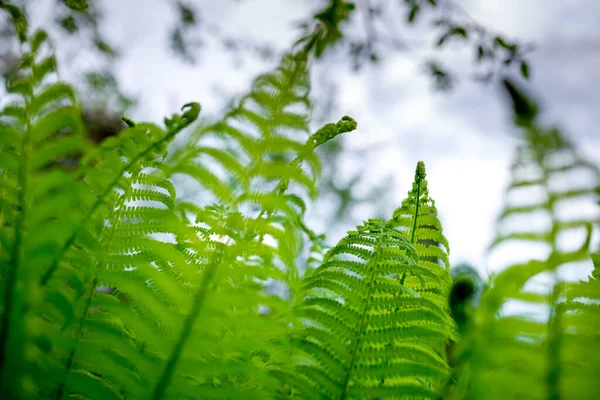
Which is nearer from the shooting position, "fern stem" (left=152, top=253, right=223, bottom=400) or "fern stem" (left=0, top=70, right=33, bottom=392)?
"fern stem" (left=0, top=70, right=33, bottom=392)

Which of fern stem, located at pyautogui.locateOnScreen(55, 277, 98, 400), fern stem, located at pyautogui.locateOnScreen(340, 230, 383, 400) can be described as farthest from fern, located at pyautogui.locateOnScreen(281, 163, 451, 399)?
fern stem, located at pyautogui.locateOnScreen(55, 277, 98, 400)

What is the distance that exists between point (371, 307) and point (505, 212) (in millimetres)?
252

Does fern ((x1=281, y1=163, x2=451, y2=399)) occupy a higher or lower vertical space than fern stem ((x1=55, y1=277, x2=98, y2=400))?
higher

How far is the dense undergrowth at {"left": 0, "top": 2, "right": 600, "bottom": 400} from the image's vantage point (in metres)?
0.45

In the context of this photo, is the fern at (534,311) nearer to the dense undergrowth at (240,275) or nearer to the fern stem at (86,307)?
the dense undergrowth at (240,275)

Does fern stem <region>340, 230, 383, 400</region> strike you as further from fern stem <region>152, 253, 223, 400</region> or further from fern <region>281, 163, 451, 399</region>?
fern stem <region>152, 253, 223, 400</region>

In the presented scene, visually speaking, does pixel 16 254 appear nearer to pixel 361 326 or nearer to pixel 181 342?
pixel 181 342

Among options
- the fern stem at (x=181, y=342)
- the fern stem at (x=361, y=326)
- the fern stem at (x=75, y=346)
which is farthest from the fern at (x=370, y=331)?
the fern stem at (x=75, y=346)

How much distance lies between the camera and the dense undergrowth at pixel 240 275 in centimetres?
45

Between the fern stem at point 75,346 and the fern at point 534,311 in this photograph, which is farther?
the fern stem at point 75,346

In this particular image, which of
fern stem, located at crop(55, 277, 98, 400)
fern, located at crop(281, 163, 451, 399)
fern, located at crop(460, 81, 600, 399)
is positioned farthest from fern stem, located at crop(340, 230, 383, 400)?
fern stem, located at crop(55, 277, 98, 400)

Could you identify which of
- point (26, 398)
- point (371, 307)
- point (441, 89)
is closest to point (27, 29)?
point (26, 398)

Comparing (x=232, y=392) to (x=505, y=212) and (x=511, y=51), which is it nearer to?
(x=505, y=212)

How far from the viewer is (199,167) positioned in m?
0.58
